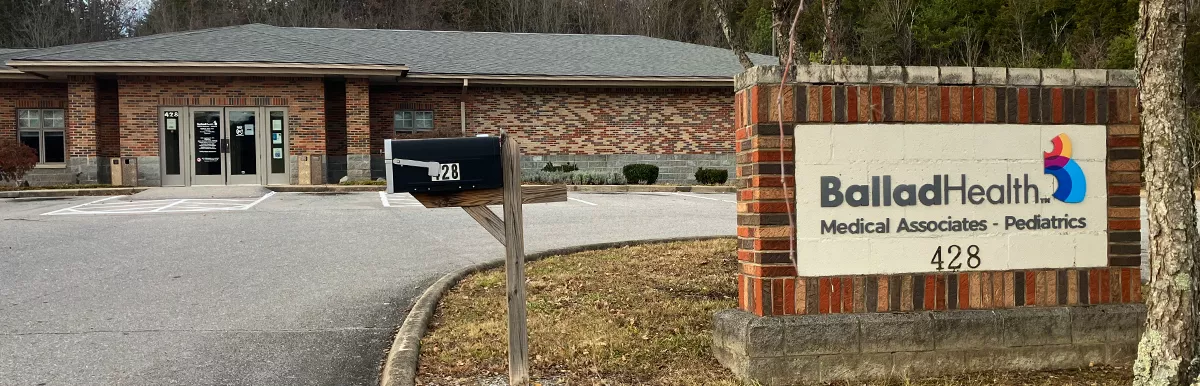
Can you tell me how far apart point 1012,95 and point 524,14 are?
49.9 m

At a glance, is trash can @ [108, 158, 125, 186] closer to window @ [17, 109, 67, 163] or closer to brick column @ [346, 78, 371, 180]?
window @ [17, 109, 67, 163]

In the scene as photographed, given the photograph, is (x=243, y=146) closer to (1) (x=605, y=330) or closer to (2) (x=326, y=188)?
(2) (x=326, y=188)

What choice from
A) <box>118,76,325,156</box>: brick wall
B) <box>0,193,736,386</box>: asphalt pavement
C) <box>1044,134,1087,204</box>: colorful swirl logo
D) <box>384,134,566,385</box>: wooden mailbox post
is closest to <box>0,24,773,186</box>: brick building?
<box>118,76,325,156</box>: brick wall

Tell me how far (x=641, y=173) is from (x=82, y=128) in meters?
14.1

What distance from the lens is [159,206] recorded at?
16.7 metres

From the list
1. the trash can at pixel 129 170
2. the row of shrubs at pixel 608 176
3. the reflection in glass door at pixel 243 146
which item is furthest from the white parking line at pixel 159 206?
the row of shrubs at pixel 608 176

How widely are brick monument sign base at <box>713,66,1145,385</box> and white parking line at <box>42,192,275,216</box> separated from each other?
13.0m

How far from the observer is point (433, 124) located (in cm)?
2589

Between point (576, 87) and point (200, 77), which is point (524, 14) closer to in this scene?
point (576, 87)

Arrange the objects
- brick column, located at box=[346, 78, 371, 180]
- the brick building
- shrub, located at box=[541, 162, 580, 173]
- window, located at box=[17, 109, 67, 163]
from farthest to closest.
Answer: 1. shrub, located at box=[541, 162, 580, 173]
2. window, located at box=[17, 109, 67, 163]
3. brick column, located at box=[346, 78, 371, 180]
4. the brick building

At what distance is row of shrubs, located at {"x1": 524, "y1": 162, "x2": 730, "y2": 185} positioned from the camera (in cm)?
2500

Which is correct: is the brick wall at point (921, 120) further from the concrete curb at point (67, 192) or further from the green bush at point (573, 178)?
the green bush at point (573, 178)

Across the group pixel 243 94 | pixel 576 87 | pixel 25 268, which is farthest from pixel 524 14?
pixel 25 268

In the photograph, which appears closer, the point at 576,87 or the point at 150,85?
the point at 150,85
